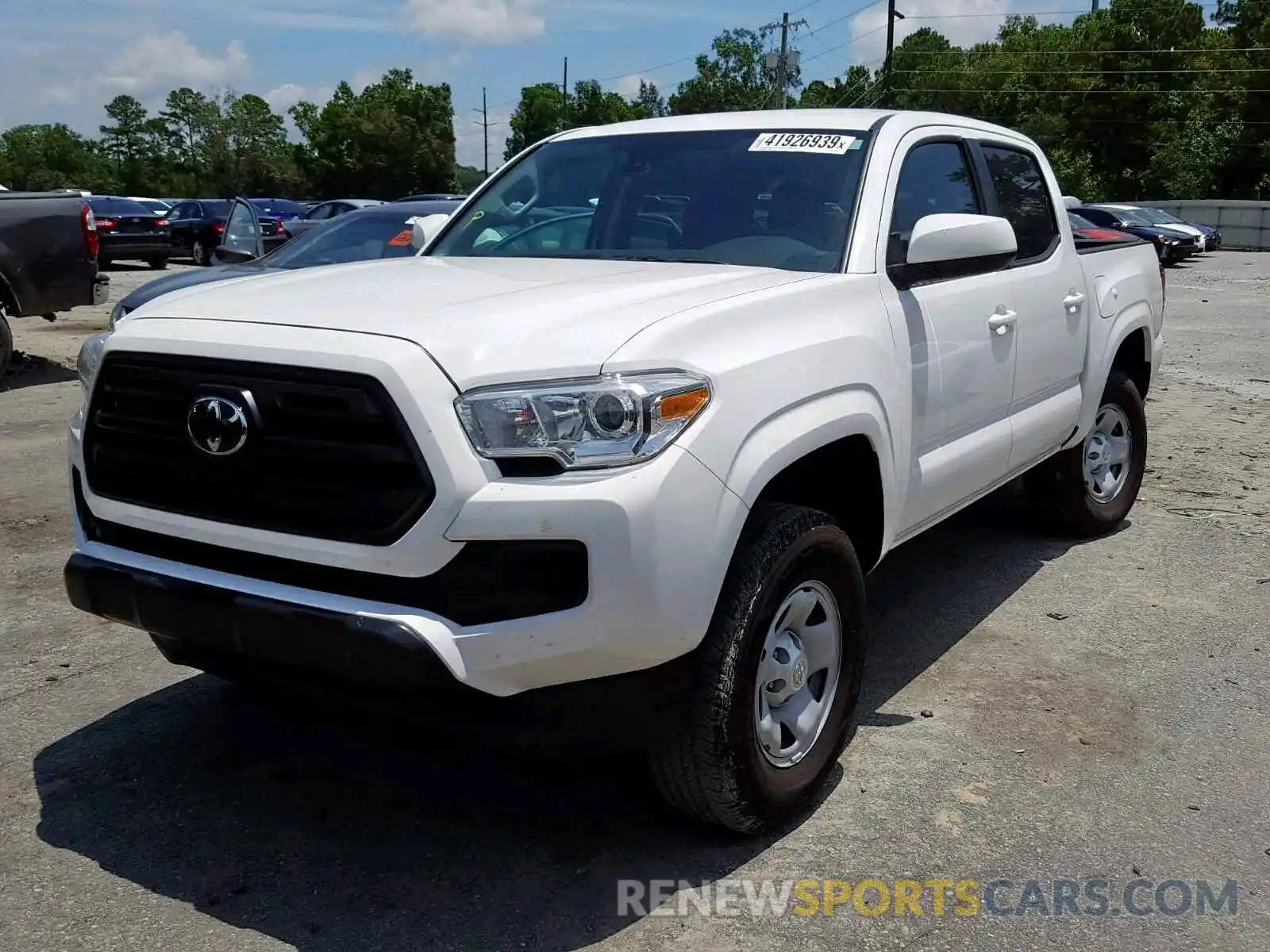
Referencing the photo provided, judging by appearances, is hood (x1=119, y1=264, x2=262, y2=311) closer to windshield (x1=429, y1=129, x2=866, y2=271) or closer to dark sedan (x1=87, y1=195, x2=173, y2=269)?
windshield (x1=429, y1=129, x2=866, y2=271)

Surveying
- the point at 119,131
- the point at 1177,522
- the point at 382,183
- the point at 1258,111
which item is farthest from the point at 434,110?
the point at 1177,522

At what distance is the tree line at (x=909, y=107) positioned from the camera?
53.3m

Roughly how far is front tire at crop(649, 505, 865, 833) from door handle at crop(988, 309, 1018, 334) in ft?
4.52

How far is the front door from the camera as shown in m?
3.89

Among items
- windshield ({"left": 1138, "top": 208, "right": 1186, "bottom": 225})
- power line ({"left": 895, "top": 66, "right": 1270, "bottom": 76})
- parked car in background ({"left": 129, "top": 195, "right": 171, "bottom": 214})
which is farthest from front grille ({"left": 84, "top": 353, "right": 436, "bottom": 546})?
power line ({"left": 895, "top": 66, "right": 1270, "bottom": 76})

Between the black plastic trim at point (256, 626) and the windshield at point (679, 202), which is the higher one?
the windshield at point (679, 202)

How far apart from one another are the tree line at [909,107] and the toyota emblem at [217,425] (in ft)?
124

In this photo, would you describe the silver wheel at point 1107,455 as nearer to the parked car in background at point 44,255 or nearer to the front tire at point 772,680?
the front tire at point 772,680

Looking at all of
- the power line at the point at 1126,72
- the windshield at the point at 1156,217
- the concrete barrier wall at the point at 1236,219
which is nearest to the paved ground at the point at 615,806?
the windshield at the point at 1156,217

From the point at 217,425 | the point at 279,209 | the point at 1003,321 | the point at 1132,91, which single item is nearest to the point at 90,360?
the point at 217,425

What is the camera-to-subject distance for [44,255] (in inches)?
415

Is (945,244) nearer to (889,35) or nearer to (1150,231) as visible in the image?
(1150,231)

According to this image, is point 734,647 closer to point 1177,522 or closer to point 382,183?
point 1177,522

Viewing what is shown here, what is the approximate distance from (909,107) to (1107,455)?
142 feet
